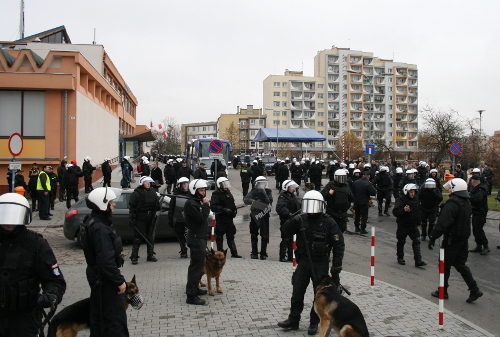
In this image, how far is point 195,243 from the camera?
283 inches

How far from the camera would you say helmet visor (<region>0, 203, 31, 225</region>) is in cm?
378

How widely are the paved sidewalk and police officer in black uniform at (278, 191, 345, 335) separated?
26 centimetres

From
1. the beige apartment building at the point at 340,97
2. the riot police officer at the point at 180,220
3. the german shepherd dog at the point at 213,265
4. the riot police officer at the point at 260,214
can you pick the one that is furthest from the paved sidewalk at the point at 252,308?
the beige apartment building at the point at 340,97

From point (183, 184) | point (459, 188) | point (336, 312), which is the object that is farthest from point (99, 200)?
point (183, 184)

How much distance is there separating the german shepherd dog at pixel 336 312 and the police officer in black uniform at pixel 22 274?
2833 mm

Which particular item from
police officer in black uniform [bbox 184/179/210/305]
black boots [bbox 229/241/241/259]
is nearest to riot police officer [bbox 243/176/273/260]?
black boots [bbox 229/241/241/259]

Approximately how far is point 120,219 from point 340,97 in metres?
97.5

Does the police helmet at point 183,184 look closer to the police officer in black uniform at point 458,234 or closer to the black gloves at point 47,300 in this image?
the police officer in black uniform at point 458,234

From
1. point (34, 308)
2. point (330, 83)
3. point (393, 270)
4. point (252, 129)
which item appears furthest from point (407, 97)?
point (34, 308)

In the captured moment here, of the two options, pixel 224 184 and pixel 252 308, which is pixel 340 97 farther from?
pixel 252 308

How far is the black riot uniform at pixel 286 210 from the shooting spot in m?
9.74

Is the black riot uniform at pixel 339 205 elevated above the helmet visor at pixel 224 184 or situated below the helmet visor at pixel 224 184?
below

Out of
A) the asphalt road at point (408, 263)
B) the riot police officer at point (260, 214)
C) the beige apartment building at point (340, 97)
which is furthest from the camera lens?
the beige apartment building at point (340, 97)

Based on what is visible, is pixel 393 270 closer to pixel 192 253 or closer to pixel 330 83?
pixel 192 253
